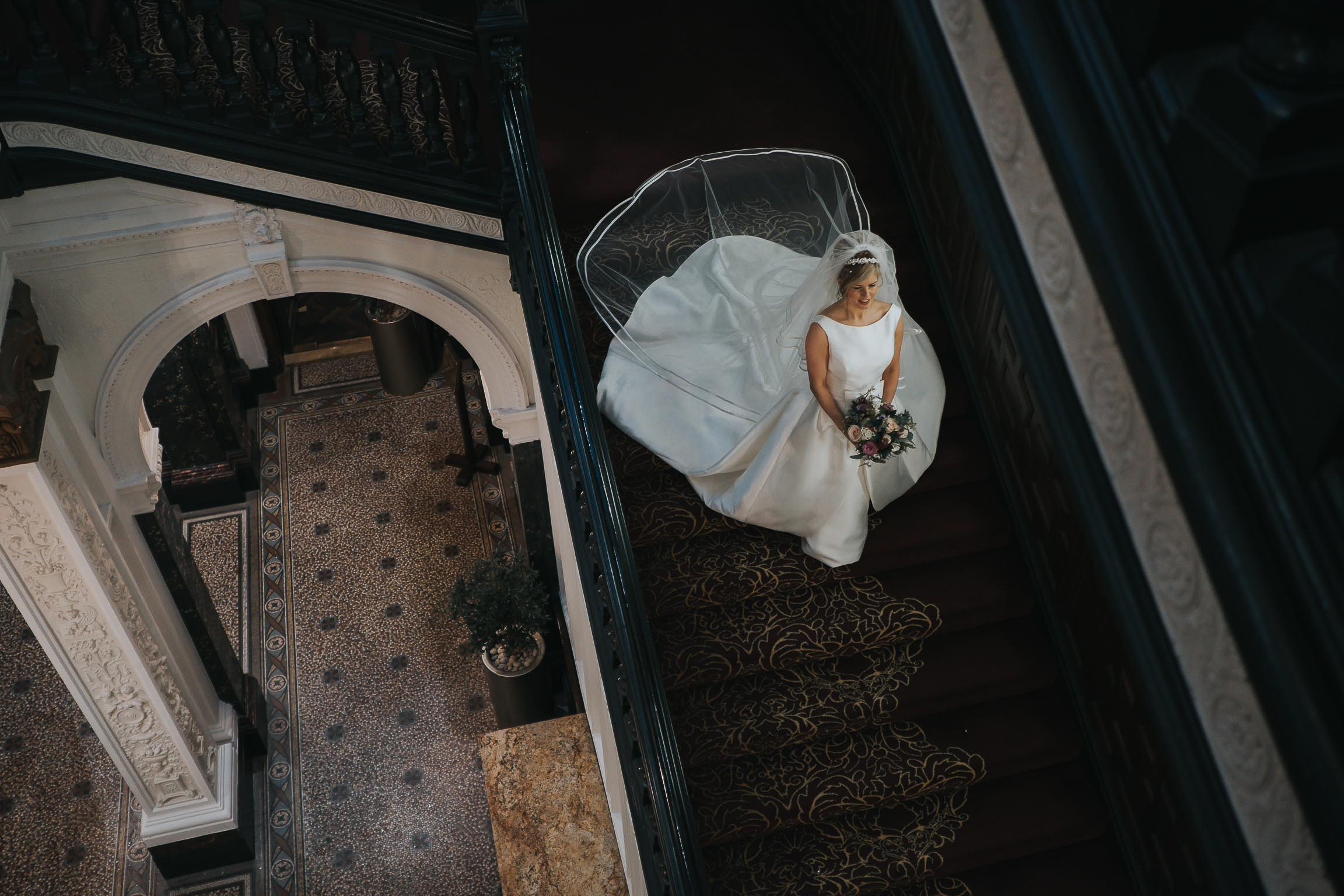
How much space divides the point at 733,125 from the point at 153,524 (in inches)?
153

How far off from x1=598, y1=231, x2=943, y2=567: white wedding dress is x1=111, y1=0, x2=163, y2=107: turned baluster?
89.2 inches

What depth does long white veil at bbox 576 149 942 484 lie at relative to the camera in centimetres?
508

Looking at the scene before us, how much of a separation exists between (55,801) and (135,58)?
16.9 ft

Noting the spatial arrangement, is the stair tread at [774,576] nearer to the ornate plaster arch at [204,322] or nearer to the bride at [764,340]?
the bride at [764,340]

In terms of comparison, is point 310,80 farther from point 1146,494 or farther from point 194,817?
point 194,817

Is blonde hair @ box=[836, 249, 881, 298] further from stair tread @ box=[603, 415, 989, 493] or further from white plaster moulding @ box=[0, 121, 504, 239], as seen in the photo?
white plaster moulding @ box=[0, 121, 504, 239]

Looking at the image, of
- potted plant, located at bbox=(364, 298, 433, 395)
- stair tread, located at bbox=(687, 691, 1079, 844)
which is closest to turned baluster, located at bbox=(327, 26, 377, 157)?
stair tread, located at bbox=(687, 691, 1079, 844)

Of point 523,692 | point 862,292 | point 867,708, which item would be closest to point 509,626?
point 523,692

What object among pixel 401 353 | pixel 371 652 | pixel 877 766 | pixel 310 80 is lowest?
pixel 877 766

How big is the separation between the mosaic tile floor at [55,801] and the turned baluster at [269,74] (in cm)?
484

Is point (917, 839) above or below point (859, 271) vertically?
below

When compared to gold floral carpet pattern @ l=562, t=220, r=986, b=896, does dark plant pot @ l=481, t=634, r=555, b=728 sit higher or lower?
higher

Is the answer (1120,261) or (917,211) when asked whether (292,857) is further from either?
(1120,261)

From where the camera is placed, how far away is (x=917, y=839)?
479 centimetres
